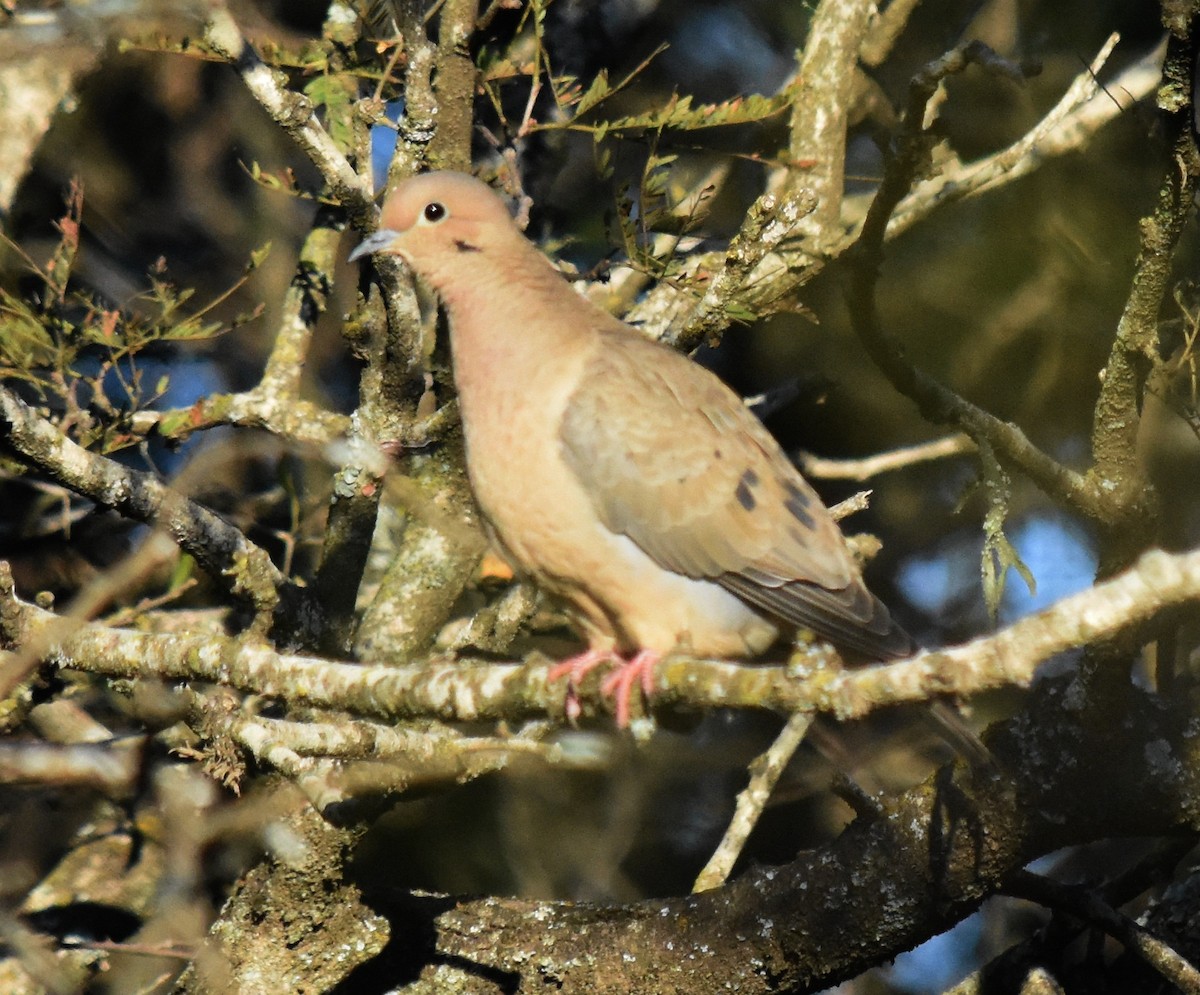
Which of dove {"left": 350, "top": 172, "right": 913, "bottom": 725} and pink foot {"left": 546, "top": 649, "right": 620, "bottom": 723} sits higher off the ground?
dove {"left": 350, "top": 172, "right": 913, "bottom": 725}

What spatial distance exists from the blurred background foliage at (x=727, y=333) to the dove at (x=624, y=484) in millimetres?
1470

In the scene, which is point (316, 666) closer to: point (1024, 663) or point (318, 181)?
point (1024, 663)

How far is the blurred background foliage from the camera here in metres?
5.19

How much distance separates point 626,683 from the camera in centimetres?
297

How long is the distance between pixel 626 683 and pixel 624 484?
1.87 feet

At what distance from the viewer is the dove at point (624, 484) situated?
10.7ft

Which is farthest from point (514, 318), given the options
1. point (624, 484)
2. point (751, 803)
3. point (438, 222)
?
point (751, 803)

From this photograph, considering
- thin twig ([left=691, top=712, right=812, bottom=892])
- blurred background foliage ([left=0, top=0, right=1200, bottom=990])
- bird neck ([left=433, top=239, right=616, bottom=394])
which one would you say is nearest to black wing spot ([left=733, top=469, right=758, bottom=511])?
bird neck ([left=433, top=239, right=616, bottom=394])

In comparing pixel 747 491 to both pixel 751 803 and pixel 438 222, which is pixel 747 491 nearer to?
pixel 438 222

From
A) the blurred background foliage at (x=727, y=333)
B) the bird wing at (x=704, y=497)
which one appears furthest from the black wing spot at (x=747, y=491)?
the blurred background foliage at (x=727, y=333)

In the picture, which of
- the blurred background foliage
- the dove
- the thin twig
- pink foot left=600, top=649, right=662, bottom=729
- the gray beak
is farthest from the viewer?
the blurred background foliage

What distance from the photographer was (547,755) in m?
3.14

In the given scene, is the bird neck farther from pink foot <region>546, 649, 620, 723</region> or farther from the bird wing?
pink foot <region>546, 649, 620, 723</region>

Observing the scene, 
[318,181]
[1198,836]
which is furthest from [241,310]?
[1198,836]
